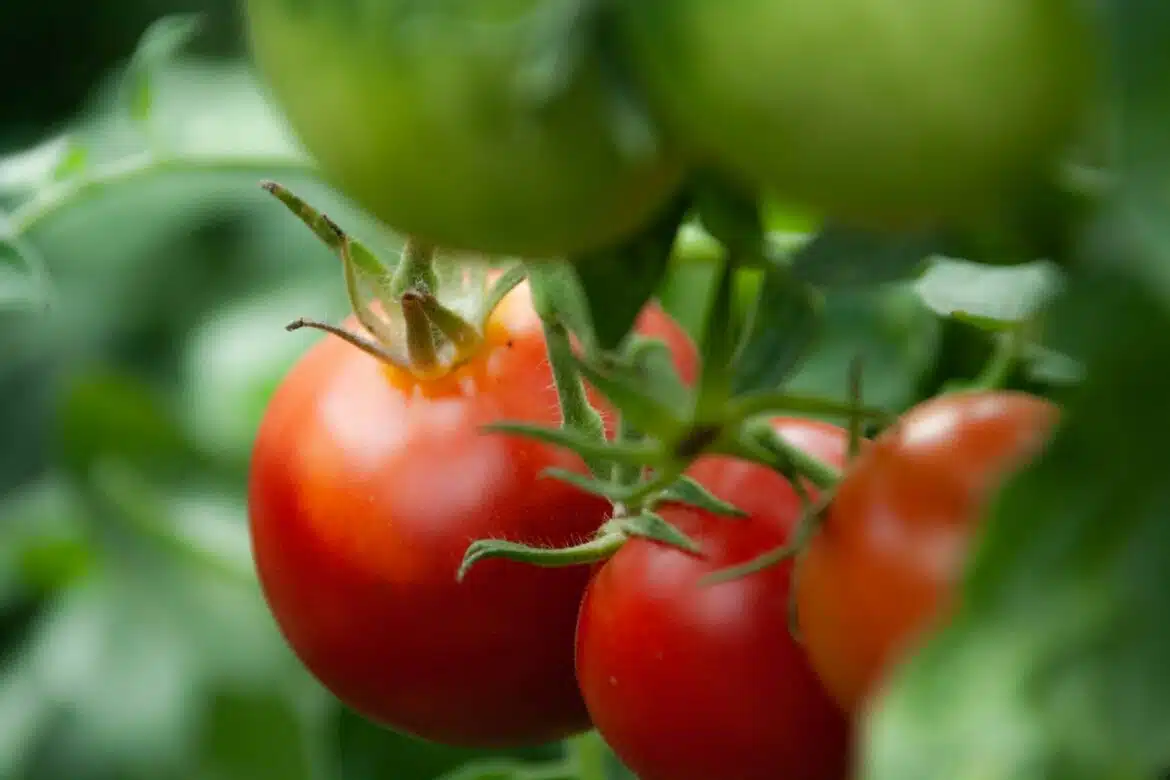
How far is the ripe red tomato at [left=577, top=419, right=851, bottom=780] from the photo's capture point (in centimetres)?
47

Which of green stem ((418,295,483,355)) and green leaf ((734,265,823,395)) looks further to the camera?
green stem ((418,295,483,355))

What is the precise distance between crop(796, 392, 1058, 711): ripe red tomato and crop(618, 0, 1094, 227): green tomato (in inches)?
4.4

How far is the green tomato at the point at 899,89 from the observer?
10.2 inches

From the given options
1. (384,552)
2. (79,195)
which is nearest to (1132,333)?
(384,552)

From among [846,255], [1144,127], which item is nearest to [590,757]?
[846,255]

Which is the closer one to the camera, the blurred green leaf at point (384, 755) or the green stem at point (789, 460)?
the green stem at point (789, 460)

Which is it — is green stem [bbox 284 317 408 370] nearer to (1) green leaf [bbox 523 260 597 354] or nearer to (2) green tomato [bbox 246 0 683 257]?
(1) green leaf [bbox 523 260 597 354]

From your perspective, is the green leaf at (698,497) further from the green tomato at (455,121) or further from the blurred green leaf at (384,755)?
the blurred green leaf at (384,755)

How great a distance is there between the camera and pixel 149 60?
74 cm

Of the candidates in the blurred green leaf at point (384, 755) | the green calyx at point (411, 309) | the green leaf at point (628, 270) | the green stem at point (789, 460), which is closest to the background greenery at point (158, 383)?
the blurred green leaf at point (384, 755)

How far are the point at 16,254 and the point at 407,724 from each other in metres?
0.23

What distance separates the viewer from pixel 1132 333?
28 centimetres

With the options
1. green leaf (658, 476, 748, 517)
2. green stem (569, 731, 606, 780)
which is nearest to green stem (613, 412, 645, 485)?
green leaf (658, 476, 748, 517)

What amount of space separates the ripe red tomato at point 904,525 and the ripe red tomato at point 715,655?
6 centimetres
